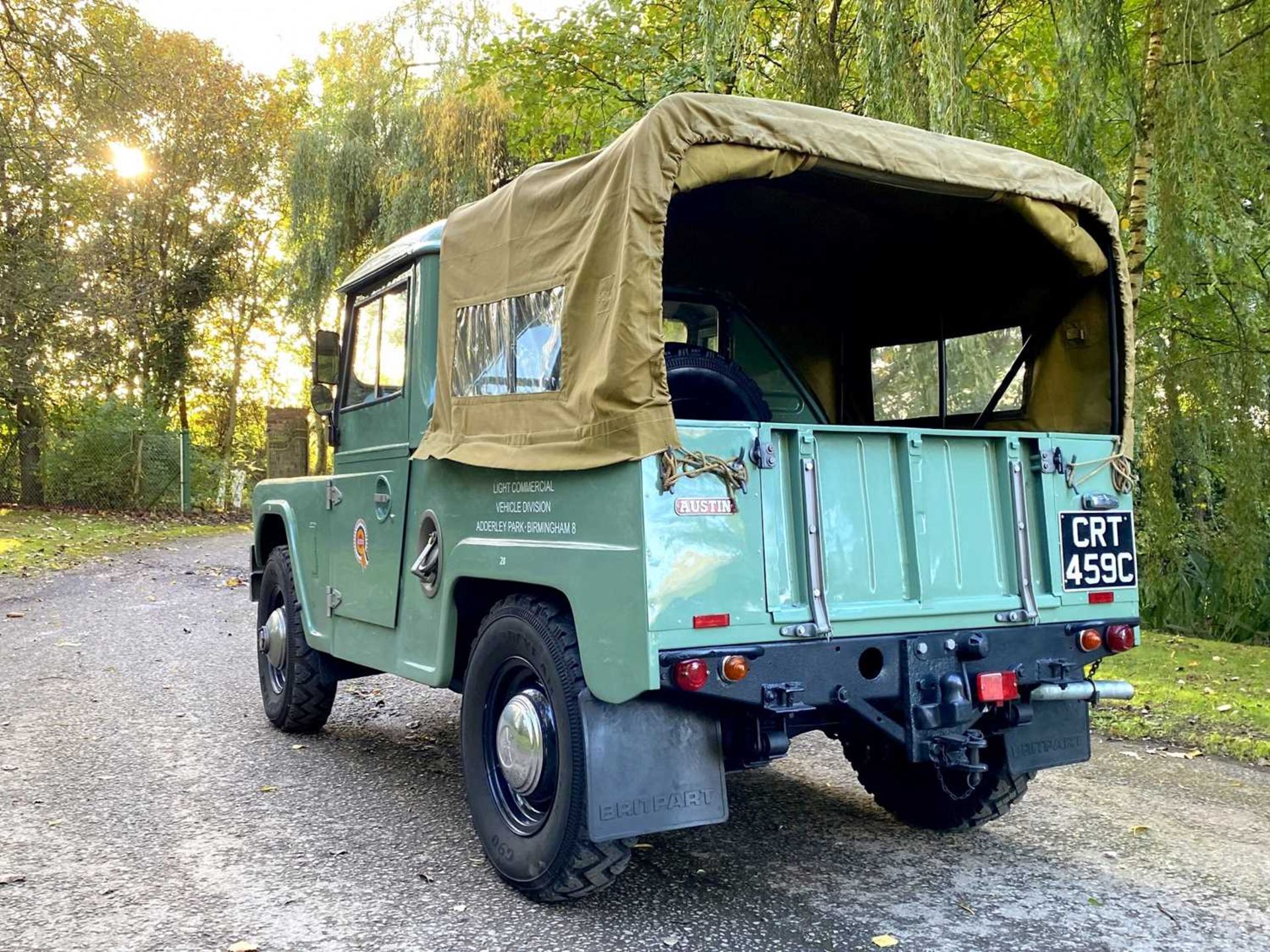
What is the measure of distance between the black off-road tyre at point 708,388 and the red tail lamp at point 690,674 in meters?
1.68

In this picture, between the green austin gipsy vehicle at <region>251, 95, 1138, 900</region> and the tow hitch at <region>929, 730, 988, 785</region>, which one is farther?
the tow hitch at <region>929, 730, 988, 785</region>

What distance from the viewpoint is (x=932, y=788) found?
4703 mm

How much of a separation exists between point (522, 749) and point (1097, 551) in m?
2.33

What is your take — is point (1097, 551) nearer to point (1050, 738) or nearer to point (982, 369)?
point (1050, 738)

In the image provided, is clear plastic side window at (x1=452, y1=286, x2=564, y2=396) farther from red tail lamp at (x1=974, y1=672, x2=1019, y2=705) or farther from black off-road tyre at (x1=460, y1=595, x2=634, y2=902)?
red tail lamp at (x1=974, y1=672, x2=1019, y2=705)

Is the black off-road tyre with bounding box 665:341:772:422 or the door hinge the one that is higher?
the black off-road tyre with bounding box 665:341:772:422

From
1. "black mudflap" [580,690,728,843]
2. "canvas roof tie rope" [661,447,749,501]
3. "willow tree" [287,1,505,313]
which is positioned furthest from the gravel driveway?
"willow tree" [287,1,505,313]

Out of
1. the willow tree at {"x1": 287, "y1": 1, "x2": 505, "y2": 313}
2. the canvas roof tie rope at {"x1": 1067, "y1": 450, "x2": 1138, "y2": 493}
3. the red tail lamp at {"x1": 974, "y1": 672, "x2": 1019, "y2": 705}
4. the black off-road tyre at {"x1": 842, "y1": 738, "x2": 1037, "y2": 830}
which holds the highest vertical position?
the willow tree at {"x1": 287, "y1": 1, "x2": 505, "y2": 313}

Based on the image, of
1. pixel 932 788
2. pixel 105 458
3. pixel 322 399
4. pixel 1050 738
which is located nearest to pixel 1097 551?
pixel 1050 738

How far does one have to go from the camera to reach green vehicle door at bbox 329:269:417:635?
507cm

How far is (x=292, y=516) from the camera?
20.7ft

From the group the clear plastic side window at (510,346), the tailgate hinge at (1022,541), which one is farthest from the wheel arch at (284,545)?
the tailgate hinge at (1022,541)

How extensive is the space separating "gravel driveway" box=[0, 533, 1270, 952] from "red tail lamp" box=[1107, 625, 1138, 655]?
851 mm

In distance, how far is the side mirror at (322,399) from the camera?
591 centimetres
